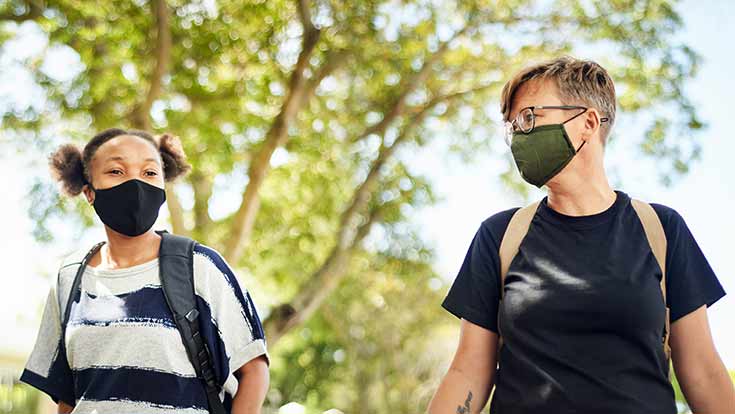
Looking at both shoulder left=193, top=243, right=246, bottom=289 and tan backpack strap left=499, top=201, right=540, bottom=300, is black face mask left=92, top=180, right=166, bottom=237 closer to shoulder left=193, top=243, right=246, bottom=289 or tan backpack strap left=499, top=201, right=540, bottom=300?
shoulder left=193, top=243, right=246, bottom=289

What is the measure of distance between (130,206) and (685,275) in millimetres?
1890

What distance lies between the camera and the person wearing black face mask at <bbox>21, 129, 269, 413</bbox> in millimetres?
3137

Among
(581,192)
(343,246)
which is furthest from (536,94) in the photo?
(343,246)

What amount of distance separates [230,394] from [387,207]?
435 inches

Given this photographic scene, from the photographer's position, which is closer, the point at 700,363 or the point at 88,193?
the point at 700,363

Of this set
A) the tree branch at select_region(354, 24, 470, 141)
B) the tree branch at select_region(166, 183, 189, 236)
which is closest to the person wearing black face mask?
the tree branch at select_region(166, 183, 189, 236)

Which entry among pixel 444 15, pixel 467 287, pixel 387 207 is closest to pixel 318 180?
pixel 387 207

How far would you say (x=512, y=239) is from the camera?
3.04m

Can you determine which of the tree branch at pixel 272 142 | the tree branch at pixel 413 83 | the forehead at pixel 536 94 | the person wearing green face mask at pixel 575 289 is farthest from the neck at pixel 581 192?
the tree branch at pixel 413 83

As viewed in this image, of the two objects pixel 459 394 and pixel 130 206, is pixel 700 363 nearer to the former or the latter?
pixel 459 394

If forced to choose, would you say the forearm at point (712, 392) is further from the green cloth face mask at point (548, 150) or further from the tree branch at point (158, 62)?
the tree branch at point (158, 62)

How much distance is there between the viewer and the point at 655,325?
8.95 feet

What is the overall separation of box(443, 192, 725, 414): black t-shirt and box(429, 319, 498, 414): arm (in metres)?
0.04

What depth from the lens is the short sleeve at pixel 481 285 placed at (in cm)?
301
